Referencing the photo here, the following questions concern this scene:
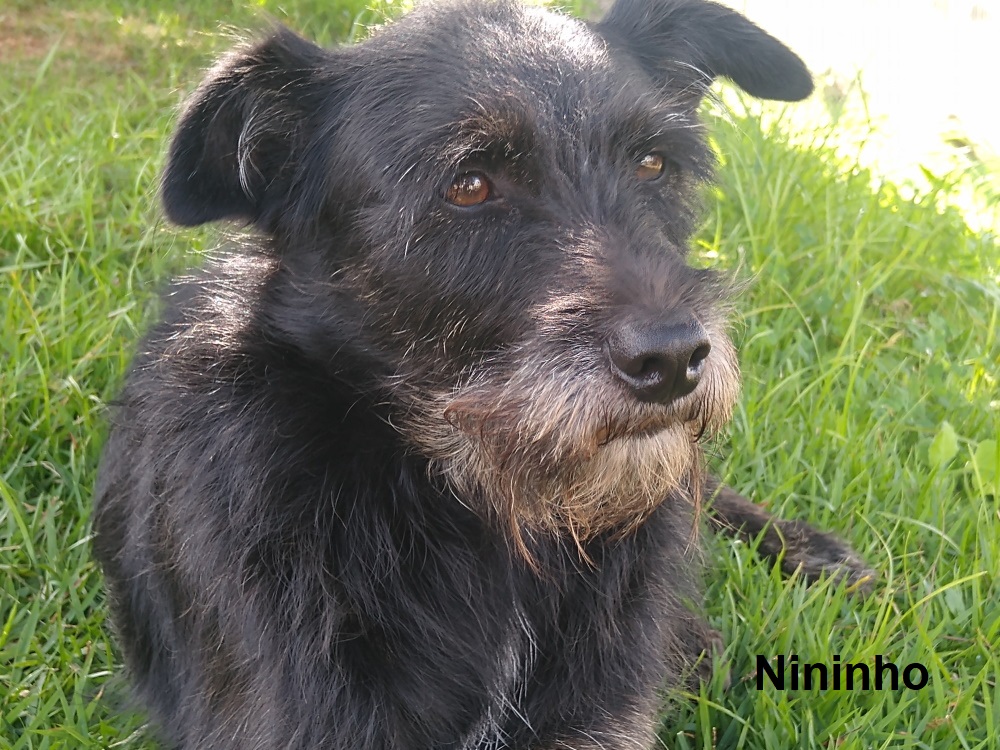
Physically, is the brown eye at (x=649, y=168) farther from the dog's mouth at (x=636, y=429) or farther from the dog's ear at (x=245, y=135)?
the dog's ear at (x=245, y=135)

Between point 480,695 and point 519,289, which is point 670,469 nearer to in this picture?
point 519,289

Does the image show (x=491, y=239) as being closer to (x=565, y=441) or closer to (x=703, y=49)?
(x=565, y=441)

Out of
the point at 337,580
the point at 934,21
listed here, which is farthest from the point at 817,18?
the point at 337,580

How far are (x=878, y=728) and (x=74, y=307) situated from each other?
3024 mm

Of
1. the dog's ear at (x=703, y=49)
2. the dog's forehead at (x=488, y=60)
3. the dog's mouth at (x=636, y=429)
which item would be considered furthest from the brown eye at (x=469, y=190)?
the dog's ear at (x=703, y=49)

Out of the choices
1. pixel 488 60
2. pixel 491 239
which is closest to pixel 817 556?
pixel 491 239

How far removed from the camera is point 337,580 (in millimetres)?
2266

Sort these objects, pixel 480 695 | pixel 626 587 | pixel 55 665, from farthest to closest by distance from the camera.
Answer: pixel 55 665 < pixel 626 587 < pixel 480 695

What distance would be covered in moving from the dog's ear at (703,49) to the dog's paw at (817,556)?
142 cm

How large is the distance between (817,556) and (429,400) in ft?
5.29

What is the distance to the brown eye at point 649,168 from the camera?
2.42m

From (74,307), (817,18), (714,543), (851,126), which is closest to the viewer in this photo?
(714,543)

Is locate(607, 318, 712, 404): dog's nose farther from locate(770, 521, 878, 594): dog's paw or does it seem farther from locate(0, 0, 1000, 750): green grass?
locate(770, 521, 878, 594): dog's paw

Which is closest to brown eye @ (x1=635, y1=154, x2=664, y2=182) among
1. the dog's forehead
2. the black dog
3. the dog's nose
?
the black dog
